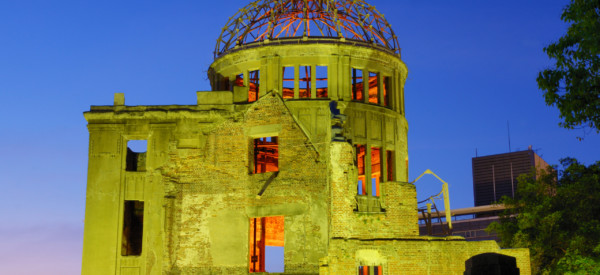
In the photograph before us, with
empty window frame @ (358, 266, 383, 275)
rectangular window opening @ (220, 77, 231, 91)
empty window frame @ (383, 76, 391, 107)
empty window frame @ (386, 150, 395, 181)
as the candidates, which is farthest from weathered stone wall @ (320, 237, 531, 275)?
rectangular window opening @ (220, 77, 231, 91)

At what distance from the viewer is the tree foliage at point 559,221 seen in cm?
2752

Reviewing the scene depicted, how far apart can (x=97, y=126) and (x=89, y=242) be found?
447cm

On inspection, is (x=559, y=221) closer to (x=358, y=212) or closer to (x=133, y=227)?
(x=358, y=212)

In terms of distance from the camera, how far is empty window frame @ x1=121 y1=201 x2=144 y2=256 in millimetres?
28250

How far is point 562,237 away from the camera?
27.8m

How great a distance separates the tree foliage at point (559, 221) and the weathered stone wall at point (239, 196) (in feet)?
31.1

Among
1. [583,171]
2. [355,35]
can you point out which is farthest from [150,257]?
[583,171]

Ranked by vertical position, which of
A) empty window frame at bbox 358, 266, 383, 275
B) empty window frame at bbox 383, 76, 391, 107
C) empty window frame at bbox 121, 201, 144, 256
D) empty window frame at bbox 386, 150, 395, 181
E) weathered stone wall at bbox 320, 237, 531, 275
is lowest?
empty window frame at bbox 358, 266, 383, 275

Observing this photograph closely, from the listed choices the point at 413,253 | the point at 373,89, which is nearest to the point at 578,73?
the point at 413,253

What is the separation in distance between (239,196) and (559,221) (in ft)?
41.8

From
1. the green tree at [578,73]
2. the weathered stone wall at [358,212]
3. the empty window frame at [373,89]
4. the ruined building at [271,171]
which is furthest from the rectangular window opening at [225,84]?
the green tree at [578,73]

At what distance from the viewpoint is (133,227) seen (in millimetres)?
28891

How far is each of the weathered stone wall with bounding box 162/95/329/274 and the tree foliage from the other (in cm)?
947

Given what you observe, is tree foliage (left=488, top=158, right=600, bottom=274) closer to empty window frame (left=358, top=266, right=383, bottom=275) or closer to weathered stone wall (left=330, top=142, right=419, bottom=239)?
empty window frame (left=358, top=266, right=383, bottom=275)
